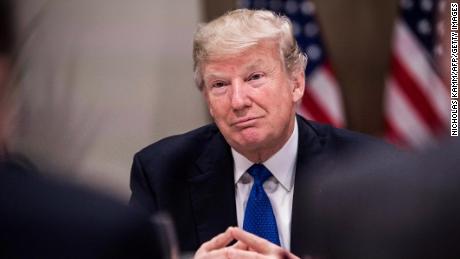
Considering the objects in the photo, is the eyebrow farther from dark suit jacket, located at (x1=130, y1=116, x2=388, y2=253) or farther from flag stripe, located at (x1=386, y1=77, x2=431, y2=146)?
flag stripe, located at (x1=386, y1=77, x2=431, y2=146)

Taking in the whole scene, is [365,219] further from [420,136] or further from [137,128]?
[137,128]

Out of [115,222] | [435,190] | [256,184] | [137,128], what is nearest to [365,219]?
[435,190]

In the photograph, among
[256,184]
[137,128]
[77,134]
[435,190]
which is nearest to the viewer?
[77,134]

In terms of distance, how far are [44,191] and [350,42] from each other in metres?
2.81

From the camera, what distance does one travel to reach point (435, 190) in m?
0.68

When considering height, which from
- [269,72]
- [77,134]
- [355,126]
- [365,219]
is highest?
[77,134]

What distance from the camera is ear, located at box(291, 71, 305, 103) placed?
211 centimetres

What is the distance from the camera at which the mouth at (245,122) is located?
2008 mm

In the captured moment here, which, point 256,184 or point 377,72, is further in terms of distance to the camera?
point 377,72

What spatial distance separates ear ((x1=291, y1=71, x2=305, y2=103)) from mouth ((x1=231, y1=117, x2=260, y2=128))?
0.14 m

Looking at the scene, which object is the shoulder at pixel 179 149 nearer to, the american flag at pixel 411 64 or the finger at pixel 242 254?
the finger at pixel 242 254

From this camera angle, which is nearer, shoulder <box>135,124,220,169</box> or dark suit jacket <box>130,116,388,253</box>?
dark suit jacket <box>130,116,388,253</box>

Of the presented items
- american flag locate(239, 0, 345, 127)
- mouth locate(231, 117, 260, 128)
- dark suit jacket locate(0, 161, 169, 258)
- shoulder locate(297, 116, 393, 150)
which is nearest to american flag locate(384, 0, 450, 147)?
american flag locate(239, 0, 345, 127)

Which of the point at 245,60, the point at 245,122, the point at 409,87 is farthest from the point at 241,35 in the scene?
the point at 409,87
